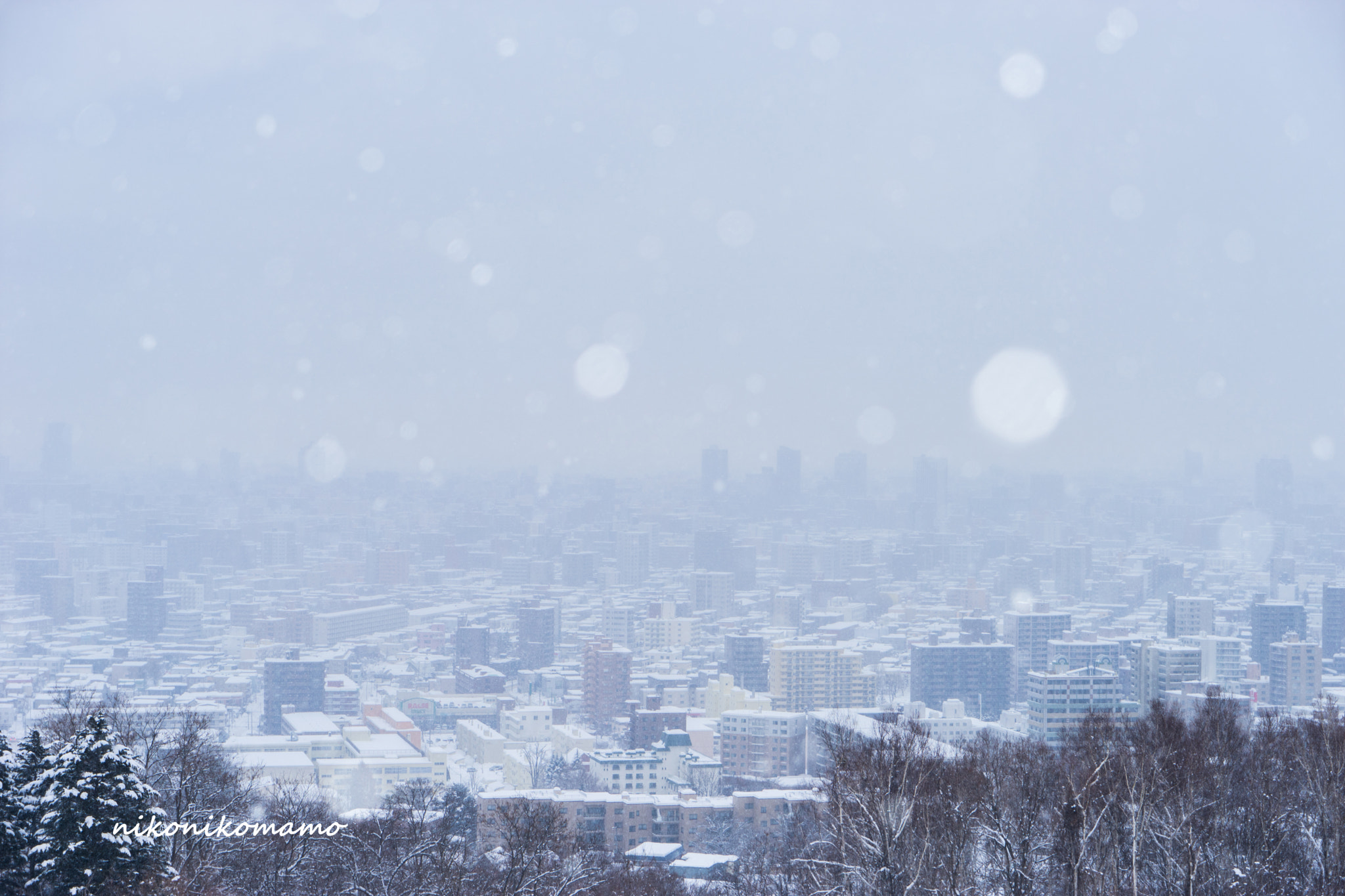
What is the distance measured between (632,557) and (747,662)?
15726 millimetres

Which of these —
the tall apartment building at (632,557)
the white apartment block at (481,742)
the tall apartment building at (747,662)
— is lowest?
the white apartment block at (481,742)

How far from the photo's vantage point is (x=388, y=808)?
680cm

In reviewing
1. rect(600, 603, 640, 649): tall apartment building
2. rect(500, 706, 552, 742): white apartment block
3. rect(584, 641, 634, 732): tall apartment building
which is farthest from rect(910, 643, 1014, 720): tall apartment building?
rect(600, 603, 640, 649): tall apartment building

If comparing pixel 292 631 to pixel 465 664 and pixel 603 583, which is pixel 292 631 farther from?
pixel 603 583

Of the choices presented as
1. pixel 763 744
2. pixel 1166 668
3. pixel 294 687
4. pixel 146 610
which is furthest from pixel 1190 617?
pixel 146 610

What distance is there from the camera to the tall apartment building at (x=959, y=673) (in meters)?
20.0

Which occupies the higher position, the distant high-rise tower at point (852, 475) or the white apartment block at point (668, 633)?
the distant high-rise tower at point (852, 475)

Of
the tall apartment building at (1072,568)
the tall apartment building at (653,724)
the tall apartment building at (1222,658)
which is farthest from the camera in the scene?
the tall apartment building at (1072,568)

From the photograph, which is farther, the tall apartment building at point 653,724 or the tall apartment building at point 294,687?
the tall apartment building at point 294,687

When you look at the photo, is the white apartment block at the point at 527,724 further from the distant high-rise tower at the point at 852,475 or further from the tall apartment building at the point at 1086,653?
the distant high-rise tower at the point at 852,475

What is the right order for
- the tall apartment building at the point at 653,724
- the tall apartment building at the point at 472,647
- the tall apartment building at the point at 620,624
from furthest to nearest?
the tall apartment building at the point at 620,624, the tall apartment building at the point at 472,647, the tall apartment building at the point at 653,724

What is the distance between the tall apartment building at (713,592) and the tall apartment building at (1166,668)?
59.5 feet

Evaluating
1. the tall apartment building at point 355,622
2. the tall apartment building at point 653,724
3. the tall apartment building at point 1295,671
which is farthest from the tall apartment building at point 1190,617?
the tall apartment building at point 355,622

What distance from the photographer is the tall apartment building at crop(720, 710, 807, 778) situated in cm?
1532
